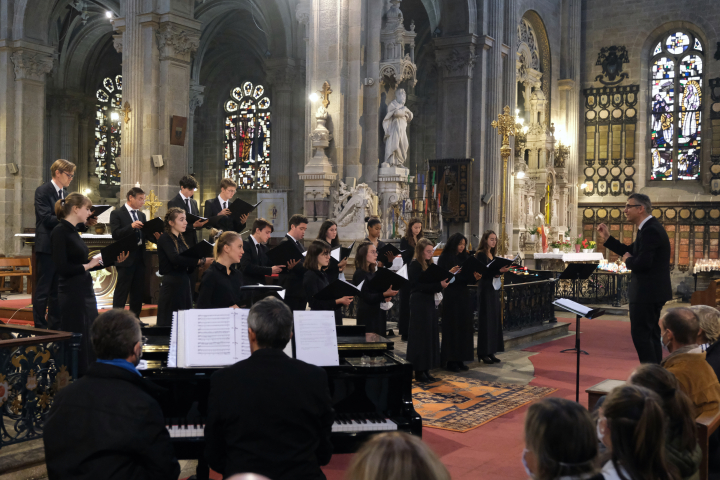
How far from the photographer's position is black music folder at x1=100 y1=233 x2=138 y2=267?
229 inches

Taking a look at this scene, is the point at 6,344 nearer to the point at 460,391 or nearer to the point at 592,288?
the point at 460,391

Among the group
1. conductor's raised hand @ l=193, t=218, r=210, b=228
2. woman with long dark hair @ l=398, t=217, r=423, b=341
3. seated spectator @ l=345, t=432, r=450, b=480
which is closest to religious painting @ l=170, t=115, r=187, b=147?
woman with long dark hair @ l=398, t=217, r=423, b=341

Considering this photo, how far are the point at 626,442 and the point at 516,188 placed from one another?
1829 centimetres

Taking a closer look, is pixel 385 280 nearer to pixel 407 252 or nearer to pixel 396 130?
pixel 407 252

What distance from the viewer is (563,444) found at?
2129 mm

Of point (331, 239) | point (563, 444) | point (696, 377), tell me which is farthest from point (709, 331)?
point (331, 239)

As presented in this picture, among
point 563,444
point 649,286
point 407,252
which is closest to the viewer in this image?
point 563,444

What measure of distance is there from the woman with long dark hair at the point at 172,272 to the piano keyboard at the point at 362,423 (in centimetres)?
318

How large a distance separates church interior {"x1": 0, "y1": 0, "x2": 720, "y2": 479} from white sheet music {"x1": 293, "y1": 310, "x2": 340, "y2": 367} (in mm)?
1319

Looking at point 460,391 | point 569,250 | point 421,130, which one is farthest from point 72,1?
point 460,391

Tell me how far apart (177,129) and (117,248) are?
10.2 metres

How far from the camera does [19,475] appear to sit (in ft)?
14.3

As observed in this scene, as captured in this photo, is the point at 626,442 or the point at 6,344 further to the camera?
the point at 6,344

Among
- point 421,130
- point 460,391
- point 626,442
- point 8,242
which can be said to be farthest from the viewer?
point 421,130
